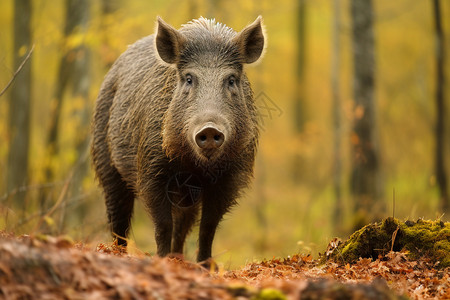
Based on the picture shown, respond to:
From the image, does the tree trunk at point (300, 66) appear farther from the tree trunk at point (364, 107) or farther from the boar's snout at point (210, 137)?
the boar's snout at point (210, 137)

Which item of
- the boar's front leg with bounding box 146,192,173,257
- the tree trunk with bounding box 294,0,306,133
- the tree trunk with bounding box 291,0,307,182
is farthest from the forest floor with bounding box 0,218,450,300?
the tree trunk with bounding box 294,0,306,133

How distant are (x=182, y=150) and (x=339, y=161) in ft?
39.6

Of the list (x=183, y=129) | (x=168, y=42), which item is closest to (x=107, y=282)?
(x=183, y=129)

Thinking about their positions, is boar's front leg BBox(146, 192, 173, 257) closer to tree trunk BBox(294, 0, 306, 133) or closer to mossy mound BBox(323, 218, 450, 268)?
mossy mound BBox(323, 218, 450, 268)

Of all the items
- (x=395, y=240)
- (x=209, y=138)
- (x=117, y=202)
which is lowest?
(x=395, y=240)

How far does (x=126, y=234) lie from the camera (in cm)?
727

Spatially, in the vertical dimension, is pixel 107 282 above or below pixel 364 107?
below

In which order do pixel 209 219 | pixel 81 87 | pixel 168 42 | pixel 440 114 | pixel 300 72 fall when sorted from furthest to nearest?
pixel 300 72, pixel 440 114, pixel 81 87, pixel 209 219, pixel 168 42

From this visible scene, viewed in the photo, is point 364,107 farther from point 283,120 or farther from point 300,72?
point 283,120

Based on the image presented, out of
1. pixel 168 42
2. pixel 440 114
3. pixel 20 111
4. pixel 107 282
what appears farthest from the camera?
pixel 440 114

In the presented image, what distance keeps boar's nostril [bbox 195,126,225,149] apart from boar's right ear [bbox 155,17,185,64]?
4.08 ft

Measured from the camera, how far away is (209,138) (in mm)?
5031

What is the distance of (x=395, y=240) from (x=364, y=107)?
6742 millimetres

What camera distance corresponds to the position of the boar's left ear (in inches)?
237
